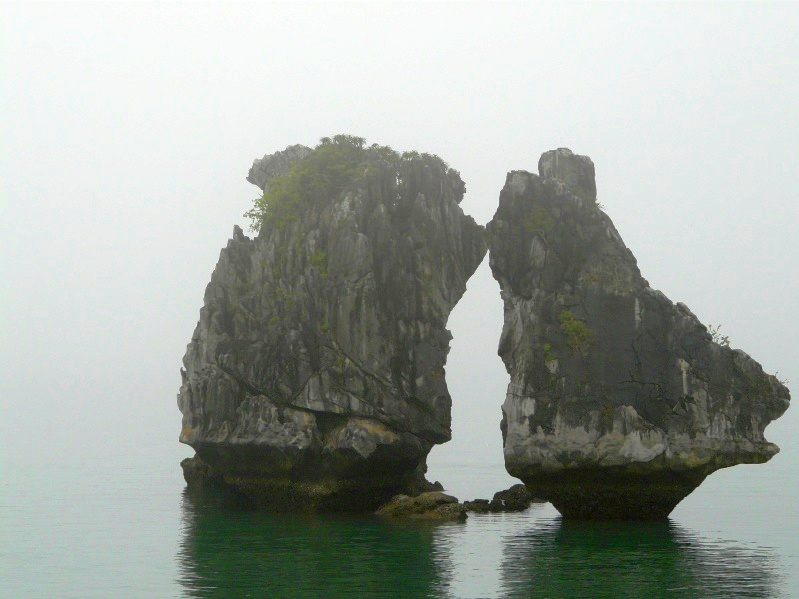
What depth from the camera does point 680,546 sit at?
1561 inches

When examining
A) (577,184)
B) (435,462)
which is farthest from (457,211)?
(435,462)

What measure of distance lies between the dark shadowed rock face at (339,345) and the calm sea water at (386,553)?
8.96 feet

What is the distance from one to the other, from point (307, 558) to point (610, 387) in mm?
14720

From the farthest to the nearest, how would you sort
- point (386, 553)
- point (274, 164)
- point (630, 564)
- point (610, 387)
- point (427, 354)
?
point (274, 164) → point (427, 354) → point (610, 387) → point (386, 553) → point (630, 564)

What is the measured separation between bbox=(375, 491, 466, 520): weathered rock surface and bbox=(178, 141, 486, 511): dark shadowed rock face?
4.85 feet

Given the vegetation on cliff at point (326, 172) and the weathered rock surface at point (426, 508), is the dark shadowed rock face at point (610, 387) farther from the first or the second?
the vegetation on cliff at point (326, 172)

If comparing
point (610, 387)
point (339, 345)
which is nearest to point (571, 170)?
point (610, 387)

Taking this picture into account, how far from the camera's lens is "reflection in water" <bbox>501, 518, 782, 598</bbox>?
32156 millimetres

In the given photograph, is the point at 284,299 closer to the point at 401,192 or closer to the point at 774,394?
the point at 401,192

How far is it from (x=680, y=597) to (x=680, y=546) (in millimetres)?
8967

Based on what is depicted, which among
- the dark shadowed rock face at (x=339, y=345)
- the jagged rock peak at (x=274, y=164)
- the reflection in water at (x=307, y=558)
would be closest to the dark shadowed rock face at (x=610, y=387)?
the dark shadowed rock face at (x=339, y=345)

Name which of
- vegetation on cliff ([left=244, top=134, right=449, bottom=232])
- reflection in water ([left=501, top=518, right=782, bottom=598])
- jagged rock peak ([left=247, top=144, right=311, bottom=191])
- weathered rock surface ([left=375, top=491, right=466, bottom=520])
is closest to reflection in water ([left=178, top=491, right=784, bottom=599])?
reflection in water ([left=501, top=518, right=782, bottom=598])

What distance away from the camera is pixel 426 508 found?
155ft

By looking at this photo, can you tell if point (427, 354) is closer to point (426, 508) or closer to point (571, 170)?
point (426, 508)
